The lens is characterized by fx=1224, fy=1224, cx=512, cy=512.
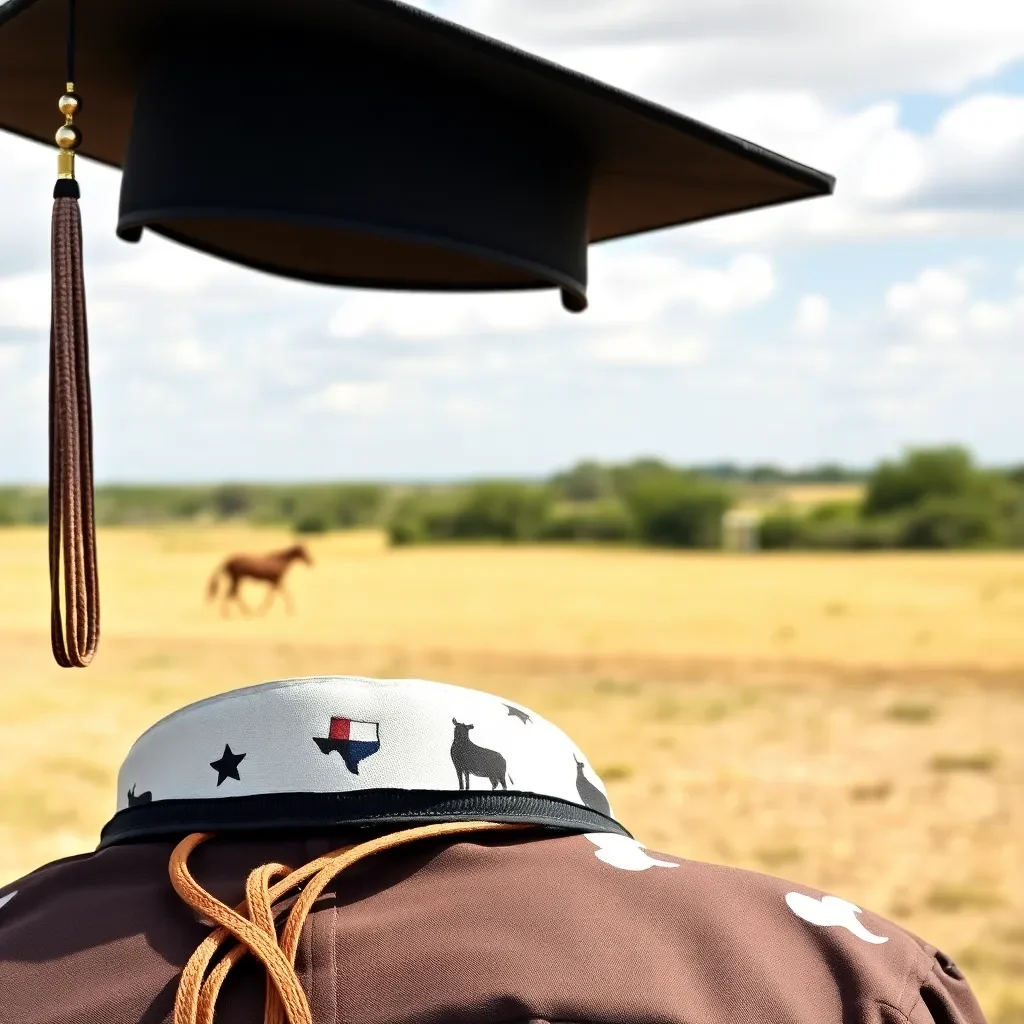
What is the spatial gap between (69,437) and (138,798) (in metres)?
0.42

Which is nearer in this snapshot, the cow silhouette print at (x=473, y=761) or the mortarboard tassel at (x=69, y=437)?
the cow silhouette print at (x=473, y=761)

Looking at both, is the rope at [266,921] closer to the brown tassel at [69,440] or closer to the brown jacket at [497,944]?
the brown jacket at [497,944]

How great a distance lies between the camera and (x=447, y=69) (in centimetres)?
118

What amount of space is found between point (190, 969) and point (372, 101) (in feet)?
2.63

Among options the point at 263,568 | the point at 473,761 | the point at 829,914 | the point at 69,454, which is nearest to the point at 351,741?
the point at 473,761

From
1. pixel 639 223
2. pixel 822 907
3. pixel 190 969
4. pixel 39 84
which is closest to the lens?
pixel 190 969

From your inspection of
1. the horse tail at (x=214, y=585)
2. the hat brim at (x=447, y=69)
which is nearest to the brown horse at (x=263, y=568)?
the horse tail at (x=214, y=585)

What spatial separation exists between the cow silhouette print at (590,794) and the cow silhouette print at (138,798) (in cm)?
32

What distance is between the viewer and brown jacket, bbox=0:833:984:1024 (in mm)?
779

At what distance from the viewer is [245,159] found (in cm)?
118

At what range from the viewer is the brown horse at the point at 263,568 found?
13.6 meters

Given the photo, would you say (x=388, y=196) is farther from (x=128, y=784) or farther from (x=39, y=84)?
(x=128, y=784)

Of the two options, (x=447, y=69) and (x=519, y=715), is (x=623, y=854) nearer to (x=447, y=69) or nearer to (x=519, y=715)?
(x=519, y=715)

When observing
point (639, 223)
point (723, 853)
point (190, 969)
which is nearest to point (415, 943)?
point (190, 969)
